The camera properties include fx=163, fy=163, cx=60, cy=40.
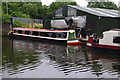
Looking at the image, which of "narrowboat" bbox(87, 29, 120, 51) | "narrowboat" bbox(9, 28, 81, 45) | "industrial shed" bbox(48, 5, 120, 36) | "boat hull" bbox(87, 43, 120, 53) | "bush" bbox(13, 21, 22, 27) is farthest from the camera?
"bush" bbox(13, 21, 22, 27)

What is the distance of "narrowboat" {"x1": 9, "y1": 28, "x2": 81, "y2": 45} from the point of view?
20.5 m

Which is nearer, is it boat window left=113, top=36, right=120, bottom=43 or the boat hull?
the boat hull

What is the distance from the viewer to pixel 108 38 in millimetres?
14547

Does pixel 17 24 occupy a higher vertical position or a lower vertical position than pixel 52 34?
higher

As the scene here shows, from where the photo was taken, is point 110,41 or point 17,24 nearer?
point 110,41

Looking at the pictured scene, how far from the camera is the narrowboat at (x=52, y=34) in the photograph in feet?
67.2

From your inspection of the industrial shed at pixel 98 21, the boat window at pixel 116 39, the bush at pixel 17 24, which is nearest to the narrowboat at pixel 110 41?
the boat window at pixel 116 39

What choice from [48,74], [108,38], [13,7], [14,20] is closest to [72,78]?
[48,74]

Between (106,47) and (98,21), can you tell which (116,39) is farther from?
(98,21)

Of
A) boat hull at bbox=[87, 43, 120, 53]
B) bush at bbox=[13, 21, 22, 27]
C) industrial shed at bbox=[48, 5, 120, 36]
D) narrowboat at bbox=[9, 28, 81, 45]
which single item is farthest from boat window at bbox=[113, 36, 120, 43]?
bush at bbox=[13, 21, 22, 27]

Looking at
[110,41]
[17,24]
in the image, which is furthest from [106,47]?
[17,24]

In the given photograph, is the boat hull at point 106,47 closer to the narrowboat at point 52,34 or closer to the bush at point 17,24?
the narrowboat at point 52,34

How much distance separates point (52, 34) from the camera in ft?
75.1

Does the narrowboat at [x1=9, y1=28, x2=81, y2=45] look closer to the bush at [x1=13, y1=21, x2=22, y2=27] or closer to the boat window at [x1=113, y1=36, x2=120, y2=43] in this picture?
the bush at [x1=13, y1=21, x2=22, y2=27]
